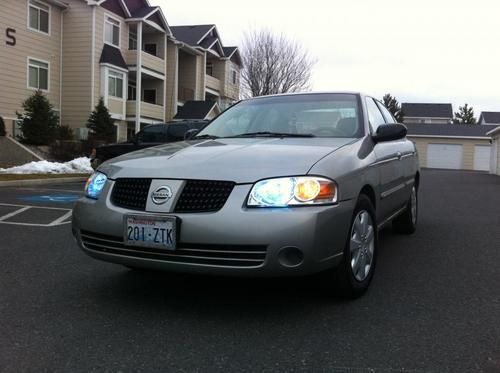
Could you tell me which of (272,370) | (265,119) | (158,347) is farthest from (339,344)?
(265,119)

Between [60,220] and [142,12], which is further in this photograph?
[142,12]

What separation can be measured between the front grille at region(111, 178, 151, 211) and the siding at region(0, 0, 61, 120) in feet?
64.2

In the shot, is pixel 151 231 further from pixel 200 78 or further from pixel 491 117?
pixel 491 117

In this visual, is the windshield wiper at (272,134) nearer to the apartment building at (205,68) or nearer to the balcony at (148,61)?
the balcony at (148,61)

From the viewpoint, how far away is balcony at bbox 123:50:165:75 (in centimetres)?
2806

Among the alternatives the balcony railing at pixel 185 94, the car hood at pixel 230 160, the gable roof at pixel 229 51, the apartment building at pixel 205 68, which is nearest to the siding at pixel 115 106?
the apartment building at pixel 205 68

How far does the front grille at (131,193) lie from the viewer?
359 centimetres

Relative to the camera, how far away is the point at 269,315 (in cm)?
367

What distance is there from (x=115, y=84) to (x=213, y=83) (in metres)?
13.2

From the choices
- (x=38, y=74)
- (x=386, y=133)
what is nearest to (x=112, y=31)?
(x=38, y=74)

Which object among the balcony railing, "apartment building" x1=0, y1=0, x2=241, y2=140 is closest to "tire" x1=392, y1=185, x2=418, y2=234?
"apartment building" x1=0, y1=0, x2=241, y2=140

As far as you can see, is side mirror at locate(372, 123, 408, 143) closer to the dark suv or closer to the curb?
the dark suv

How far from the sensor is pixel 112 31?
26.9m

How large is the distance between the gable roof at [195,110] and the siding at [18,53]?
1004 cm
